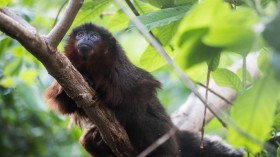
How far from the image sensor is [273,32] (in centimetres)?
87

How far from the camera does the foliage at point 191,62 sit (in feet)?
2.99

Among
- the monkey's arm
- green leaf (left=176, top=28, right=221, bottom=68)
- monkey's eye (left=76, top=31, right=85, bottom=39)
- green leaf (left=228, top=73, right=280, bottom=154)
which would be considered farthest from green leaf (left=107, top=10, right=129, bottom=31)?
green leaf (left=176, top=28, right=221, bottom=68)

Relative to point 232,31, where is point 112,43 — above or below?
below

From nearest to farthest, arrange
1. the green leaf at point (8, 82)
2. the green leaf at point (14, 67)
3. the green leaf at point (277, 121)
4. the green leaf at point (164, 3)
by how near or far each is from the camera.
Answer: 1. the green leaf at point (277, 121)
2. the green leaf at point (164, 3)
3. the green leaf at point (14, 67)
4. the green leaf at point (8, 82)

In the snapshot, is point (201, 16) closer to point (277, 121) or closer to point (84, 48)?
point (277, 121)

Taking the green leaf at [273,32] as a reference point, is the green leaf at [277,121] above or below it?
below

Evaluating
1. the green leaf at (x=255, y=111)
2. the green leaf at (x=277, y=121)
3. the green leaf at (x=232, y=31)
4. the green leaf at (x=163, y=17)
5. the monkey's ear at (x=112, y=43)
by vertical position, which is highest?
the green leaf at (x=232, y=31)

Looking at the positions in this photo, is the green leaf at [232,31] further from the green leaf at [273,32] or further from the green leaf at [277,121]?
the green leaf at [277,121]

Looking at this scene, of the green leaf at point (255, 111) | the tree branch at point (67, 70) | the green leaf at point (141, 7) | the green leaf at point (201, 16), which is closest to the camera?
the green leaf at point (201, 16)

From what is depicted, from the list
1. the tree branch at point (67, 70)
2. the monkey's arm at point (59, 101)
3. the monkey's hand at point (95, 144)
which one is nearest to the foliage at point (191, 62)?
the tree branch at point (67, 70)

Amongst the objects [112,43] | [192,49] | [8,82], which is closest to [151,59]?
[112,43]

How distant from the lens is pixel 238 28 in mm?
880

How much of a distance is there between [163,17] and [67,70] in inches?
21.0

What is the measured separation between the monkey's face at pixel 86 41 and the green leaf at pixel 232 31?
2424 mm
